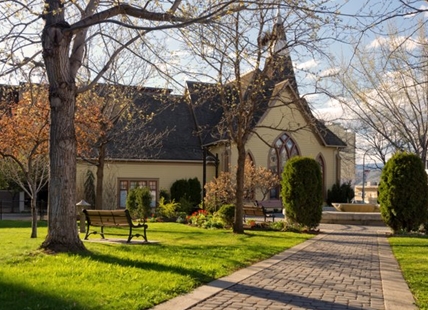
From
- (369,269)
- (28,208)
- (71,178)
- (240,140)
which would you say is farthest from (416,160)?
(28,208)

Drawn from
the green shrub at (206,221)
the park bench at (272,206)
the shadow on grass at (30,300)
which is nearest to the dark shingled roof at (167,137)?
the park bench at (272,206)

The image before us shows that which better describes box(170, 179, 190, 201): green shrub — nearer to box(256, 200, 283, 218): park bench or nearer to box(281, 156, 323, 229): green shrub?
box(256, 200, 283, 218): park bench

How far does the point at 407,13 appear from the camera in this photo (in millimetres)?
9211

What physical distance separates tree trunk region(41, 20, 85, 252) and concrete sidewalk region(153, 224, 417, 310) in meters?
3.85

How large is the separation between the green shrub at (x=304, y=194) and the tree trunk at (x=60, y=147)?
11.1m

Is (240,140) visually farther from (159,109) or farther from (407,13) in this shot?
(159,109)

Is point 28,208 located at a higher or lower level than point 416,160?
lower

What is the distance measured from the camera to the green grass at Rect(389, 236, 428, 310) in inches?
333

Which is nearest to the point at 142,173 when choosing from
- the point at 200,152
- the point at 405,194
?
the point at 200,152

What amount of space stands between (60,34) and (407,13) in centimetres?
687

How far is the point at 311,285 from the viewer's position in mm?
8781

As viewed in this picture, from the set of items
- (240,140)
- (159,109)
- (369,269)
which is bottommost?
(369,269)

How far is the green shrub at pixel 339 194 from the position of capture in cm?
3722

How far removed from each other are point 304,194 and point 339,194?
57.5 ft
